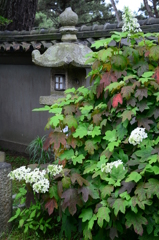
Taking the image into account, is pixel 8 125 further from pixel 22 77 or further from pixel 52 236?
pixel 52 236

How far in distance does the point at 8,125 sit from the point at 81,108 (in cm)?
624

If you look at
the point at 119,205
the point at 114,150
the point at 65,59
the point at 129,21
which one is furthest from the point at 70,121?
the point at 65,59

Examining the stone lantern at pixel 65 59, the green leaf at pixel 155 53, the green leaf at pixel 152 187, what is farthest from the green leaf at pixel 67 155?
the stone lantern at pixel 65 59

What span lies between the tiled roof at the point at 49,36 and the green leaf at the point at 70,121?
2.84 meters

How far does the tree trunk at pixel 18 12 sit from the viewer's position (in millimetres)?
10477

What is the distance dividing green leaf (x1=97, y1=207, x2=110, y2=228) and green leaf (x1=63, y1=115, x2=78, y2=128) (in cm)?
91

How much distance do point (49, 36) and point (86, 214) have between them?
4921mm

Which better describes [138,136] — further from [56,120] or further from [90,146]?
[56,120]

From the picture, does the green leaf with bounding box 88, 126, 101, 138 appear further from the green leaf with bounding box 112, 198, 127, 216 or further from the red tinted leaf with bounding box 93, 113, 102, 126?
the green leaf with bounding box 112, 198, 127, 216

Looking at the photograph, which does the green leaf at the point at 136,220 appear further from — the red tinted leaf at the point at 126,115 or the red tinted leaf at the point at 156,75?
the red tinted leaf at the point at 156,75

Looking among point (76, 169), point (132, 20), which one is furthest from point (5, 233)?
point (132, 20)

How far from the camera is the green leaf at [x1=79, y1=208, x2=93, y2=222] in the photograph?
333 centimetres

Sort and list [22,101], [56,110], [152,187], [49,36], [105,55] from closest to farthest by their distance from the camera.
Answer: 1. [152,187]
2. [105,55]
3. [56,110]
4. [49,36]
5. [22,101]

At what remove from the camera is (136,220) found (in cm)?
308
